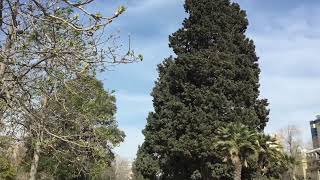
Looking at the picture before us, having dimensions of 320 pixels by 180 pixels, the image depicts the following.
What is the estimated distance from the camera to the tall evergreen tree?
114 ft

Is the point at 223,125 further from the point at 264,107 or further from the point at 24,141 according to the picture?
the point at 24,141

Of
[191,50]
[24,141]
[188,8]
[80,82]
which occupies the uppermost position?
[188,8]

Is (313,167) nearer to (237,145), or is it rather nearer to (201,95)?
(201,95)

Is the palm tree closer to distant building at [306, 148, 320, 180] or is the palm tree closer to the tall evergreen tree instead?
the tall evergreen tree

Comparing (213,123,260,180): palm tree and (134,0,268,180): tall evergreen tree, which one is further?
(134,0,268,180): tall evergreen tree

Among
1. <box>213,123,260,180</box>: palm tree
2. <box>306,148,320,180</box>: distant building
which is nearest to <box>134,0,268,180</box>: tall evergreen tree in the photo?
<box>213,123,260,180</box>: palm tree

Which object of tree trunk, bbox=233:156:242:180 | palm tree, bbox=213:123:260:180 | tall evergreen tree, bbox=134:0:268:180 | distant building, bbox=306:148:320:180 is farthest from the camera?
distant building, bbox=306:148:320:180

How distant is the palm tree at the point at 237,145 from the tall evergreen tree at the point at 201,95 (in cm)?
126

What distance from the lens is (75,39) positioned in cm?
823

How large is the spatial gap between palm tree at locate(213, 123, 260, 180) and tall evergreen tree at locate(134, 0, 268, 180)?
126cm

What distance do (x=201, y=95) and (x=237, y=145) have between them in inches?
213

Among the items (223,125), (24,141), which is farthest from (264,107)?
(24,141)

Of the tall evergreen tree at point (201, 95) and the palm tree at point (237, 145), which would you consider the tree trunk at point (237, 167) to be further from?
the tall evergreen tree at point (201, 95)

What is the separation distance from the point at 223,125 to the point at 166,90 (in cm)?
670
